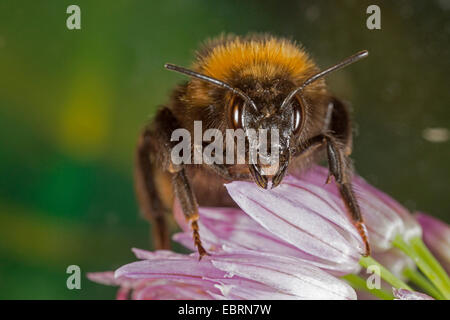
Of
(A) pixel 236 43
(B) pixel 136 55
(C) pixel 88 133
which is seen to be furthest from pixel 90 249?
(A) pixel 236 43

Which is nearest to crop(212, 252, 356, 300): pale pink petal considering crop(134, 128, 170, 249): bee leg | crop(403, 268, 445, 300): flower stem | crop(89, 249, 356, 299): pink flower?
crop(89, 249, 356, 299): pink flower

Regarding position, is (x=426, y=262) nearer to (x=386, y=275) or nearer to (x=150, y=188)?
(x=386, y=275)

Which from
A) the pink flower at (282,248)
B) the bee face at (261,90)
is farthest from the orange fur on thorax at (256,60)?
the pink flower at (282,248)

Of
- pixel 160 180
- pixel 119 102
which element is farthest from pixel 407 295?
pixel 119 102

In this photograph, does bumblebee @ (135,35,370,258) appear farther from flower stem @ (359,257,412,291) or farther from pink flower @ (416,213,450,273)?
pink flower @ (416,213,450,273)

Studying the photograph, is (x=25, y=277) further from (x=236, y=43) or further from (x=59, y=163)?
(x=236, y=43)

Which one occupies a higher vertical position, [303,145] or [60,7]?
[60,7]
